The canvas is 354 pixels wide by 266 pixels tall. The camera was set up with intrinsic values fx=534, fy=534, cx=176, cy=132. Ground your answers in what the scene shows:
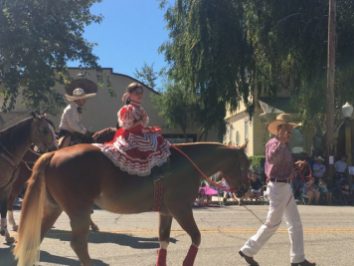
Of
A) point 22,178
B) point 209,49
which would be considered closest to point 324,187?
point 209,49

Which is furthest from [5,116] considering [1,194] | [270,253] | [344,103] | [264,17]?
[270,253]

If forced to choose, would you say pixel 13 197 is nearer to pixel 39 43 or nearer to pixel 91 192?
pixel 91 192

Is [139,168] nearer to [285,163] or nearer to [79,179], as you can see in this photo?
[79,179]

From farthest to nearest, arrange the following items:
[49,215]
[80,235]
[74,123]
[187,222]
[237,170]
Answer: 1. [74,123]
2. [237,170]
3. [49,215]
4. [187,222]
5. [80,235]

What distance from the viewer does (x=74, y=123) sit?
899 cm

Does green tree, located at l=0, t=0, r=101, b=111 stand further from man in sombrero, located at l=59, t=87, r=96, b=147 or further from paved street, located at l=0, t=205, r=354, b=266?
man in sombrero, located at l=59, t=87, r=96, b=147

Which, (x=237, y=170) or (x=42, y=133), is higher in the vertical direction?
(x=42, y=133)

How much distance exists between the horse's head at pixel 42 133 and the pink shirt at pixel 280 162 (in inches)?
142

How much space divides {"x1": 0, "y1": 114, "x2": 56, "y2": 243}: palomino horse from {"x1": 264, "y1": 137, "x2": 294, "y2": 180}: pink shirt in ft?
11.9

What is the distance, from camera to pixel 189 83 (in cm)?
2427

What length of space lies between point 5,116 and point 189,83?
16.0 metres

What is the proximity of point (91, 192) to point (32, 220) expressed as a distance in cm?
70

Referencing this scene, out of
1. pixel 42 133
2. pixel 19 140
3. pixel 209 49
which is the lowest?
pixel 19 140

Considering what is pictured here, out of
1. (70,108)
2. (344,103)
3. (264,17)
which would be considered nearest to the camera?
(70,108)
